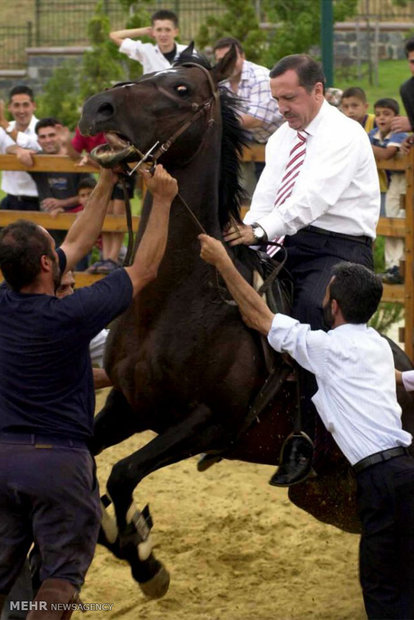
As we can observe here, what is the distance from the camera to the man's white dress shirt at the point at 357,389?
499 centimetres

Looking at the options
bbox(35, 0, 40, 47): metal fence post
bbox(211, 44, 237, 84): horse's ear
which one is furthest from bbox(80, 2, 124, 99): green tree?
bbox(211, 44, 237, 84): horse's ear

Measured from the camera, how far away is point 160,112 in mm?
5281

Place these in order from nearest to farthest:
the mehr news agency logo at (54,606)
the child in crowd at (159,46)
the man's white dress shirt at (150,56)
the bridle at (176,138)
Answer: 1. the mehr news agency logo at (54,606)
2. the bridle at (176,138)
3. the child in crowd at (159,46)
4. the man's white dress shirt at (150,56)

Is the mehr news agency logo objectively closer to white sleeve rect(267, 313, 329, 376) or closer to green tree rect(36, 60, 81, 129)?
white sleeve rect(267, 313, 329, 376)

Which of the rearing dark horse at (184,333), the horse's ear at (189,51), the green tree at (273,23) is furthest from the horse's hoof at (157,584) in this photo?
the green tree at (273,23)

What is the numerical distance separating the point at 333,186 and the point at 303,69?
2.02 ft

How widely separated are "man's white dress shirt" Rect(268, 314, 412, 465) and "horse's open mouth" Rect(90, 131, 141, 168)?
3.73 ft

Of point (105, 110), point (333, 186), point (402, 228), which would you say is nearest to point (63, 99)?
point (402, 228)

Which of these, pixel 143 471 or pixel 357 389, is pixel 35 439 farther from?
pixel 357 389

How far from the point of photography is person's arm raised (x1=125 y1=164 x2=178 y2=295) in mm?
4945

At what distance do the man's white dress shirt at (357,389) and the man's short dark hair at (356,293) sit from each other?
0.06m

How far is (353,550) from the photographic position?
7.39 m

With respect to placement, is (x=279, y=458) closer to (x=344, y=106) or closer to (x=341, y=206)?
(x=341, y=206)

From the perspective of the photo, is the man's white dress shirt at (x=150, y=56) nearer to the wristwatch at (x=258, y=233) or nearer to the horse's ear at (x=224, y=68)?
the horse's ear at (x=224, y=68)
